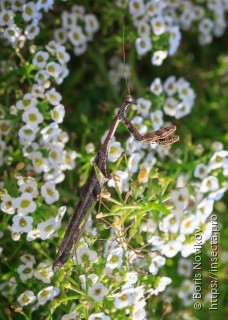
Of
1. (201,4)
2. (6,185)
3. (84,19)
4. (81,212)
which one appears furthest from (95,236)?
(201,4)

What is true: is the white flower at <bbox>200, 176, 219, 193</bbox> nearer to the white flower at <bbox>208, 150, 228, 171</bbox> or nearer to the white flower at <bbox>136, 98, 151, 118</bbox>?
the white flower at <bbox>208, 150, 228, 171</bbox>

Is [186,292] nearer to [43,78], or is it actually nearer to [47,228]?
[47,228]

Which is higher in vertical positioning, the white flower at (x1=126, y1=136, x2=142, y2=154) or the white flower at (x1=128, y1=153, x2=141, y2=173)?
the white flower at (x1=126, y1=136, x2=142, y2=154)

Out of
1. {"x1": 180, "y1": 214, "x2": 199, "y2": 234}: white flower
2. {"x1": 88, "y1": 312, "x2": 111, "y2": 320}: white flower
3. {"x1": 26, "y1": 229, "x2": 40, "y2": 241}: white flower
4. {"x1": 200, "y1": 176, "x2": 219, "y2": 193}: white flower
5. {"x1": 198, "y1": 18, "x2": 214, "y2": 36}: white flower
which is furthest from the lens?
{"x1": 198, "y1": 18, "x2": 214, "y2": 36}: white flower

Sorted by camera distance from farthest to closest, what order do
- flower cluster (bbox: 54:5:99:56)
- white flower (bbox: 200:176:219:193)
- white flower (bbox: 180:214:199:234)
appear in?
1. flower cluster (bbox: 54:5:99:56)
2. white flower (bbox: 200:176:219:193)
3. white flower (bbox: 180:214:199:234)

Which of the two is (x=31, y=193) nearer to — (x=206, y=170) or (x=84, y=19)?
(x=206, y=170)

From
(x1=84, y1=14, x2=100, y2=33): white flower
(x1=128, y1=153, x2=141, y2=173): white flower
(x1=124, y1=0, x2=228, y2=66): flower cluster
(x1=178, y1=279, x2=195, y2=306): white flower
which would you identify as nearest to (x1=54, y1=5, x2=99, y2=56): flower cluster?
(x1=84, y1=14, x2=100, y2=33): white flower

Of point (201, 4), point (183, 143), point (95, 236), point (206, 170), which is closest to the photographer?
point (95, 236)
